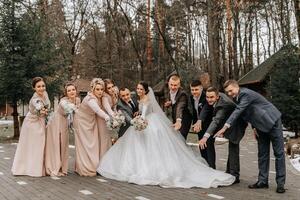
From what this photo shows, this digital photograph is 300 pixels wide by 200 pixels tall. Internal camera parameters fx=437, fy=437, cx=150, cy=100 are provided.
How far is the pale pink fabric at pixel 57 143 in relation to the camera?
972 centimetres

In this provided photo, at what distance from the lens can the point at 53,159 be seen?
9719 mm

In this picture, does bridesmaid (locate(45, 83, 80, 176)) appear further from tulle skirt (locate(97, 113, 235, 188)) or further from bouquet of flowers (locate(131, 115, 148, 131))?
bouquet of flowers (locate(131, 115, 148, 131))

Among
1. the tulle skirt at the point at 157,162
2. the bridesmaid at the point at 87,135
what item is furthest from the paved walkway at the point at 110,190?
the bridesmaid at the point at 87,135

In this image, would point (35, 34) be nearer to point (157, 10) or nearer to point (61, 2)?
point (157, 10)

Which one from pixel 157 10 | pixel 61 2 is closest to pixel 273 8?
pixel 157 10

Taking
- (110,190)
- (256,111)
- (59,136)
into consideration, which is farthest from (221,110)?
(59,136)

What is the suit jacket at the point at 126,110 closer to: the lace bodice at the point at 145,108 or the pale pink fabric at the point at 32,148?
the lace bodice at the point at 145,108

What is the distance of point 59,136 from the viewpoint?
9.84 meters

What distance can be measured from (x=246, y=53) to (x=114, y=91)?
117 feet

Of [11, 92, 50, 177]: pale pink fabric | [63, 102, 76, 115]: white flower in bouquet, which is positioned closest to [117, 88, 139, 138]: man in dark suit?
[63, 102, 76, 115]: white flower in bouquet

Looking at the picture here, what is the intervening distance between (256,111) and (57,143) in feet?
15.0

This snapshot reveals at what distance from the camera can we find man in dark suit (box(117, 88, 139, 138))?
9.59 meters

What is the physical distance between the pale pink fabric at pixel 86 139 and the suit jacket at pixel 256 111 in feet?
10.8

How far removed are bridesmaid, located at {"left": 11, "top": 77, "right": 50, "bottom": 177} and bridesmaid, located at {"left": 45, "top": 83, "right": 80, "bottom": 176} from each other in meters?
0.15
